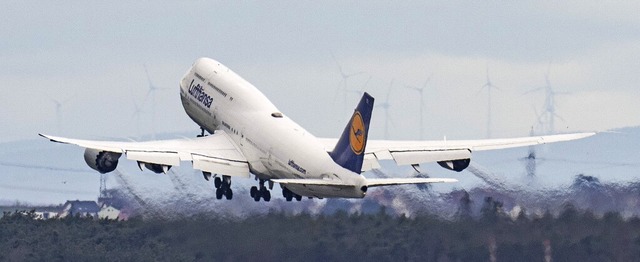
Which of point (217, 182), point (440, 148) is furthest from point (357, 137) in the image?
point (217, 182)

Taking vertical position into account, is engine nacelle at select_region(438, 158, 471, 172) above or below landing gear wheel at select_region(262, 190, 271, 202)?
above

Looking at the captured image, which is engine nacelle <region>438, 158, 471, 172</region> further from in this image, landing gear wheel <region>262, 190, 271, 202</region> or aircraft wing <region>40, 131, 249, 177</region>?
aircraft wing <region>40, 131, 249, 177</region>

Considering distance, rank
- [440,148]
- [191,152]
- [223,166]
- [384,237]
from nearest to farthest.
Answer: [223,166] → [191,152] → [440,148] → [384,237]

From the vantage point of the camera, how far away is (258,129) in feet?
372

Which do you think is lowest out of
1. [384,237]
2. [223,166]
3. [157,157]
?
[384,237]

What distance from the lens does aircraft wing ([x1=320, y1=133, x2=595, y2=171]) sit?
114500mm

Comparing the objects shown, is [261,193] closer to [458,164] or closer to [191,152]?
[191,152]

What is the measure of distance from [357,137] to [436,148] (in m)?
12.4

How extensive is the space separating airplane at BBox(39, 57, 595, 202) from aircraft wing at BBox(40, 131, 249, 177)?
0.05m

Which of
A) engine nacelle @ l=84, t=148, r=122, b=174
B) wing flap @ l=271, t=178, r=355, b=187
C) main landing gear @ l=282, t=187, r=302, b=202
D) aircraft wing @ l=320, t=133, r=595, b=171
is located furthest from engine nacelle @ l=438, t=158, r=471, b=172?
engine nacelle @ l=84, t=148, r=122, b=174

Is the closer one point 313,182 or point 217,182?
point 313,182

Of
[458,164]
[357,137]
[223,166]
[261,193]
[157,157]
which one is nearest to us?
[357,137]

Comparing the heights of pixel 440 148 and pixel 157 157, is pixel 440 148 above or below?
above

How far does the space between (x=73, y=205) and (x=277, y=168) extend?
115ft
